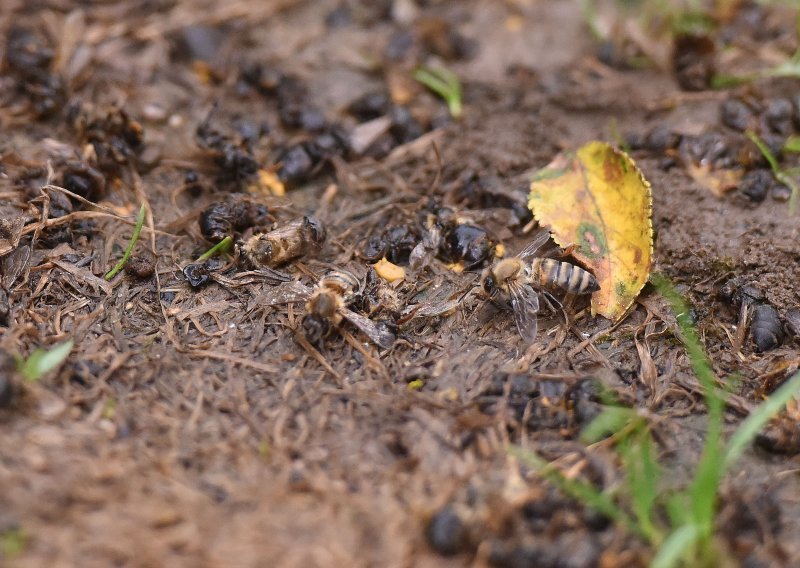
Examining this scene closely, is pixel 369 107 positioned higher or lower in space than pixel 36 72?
lower

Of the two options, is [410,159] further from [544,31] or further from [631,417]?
[631,417]

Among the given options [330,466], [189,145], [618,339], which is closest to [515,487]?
[330,466]

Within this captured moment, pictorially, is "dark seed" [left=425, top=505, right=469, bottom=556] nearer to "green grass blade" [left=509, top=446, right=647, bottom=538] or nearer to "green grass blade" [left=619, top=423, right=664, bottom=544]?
"green grass blade" [left=509, top=446, right=647, bottom=538]

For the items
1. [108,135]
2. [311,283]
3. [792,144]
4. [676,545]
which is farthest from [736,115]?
[108,135]

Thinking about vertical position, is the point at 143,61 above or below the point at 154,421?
above

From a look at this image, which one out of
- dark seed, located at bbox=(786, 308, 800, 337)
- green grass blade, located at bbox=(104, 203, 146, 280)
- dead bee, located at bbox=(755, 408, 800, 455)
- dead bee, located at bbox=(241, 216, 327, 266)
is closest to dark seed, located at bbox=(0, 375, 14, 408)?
green grass blade, located at bbox=(104, 203, 146, 280)

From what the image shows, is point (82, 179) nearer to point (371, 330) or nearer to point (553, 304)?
point (371, 330)

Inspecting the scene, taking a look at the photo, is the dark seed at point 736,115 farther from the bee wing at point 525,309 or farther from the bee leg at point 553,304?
the bee wing at point 525,309
